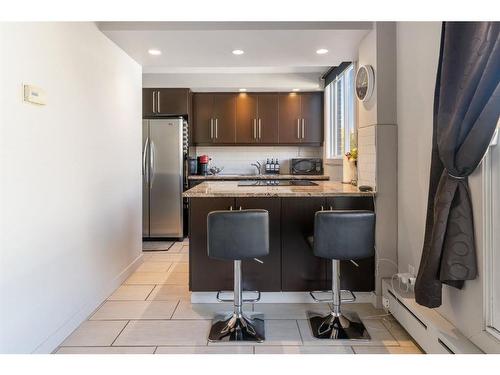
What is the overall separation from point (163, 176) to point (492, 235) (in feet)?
14.1

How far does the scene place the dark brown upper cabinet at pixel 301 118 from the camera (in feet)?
18.0

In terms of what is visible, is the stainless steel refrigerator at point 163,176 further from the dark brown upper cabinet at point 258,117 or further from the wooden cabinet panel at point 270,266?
the wooden cabinet panel at point 270,266

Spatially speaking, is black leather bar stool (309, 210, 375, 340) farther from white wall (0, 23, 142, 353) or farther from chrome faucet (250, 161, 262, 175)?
chrome faucet (250, 161, 262, 175)

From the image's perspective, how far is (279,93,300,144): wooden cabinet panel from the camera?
549 centimetres

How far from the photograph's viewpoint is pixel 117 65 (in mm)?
3184

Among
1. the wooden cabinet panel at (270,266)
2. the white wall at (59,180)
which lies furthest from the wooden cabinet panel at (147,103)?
the wooden cabinet panel at (270,266)

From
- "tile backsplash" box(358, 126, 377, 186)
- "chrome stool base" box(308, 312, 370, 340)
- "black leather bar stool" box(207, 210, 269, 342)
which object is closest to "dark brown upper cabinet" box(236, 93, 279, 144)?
"tile backsplash" box(358, 126, 377, 186)

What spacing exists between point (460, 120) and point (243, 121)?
4.07 meters

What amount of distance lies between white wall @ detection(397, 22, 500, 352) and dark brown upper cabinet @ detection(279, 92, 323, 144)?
2806 millimetres

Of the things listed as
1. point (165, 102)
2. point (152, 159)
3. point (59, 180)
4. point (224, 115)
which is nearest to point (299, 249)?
point (59, 180)

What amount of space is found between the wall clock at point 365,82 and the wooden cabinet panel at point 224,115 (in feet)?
8.83

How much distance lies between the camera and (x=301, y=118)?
18.0 ft

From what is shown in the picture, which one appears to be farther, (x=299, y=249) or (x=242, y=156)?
(x=242, y=156)

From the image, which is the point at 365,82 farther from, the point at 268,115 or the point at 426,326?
the point at 268,115
